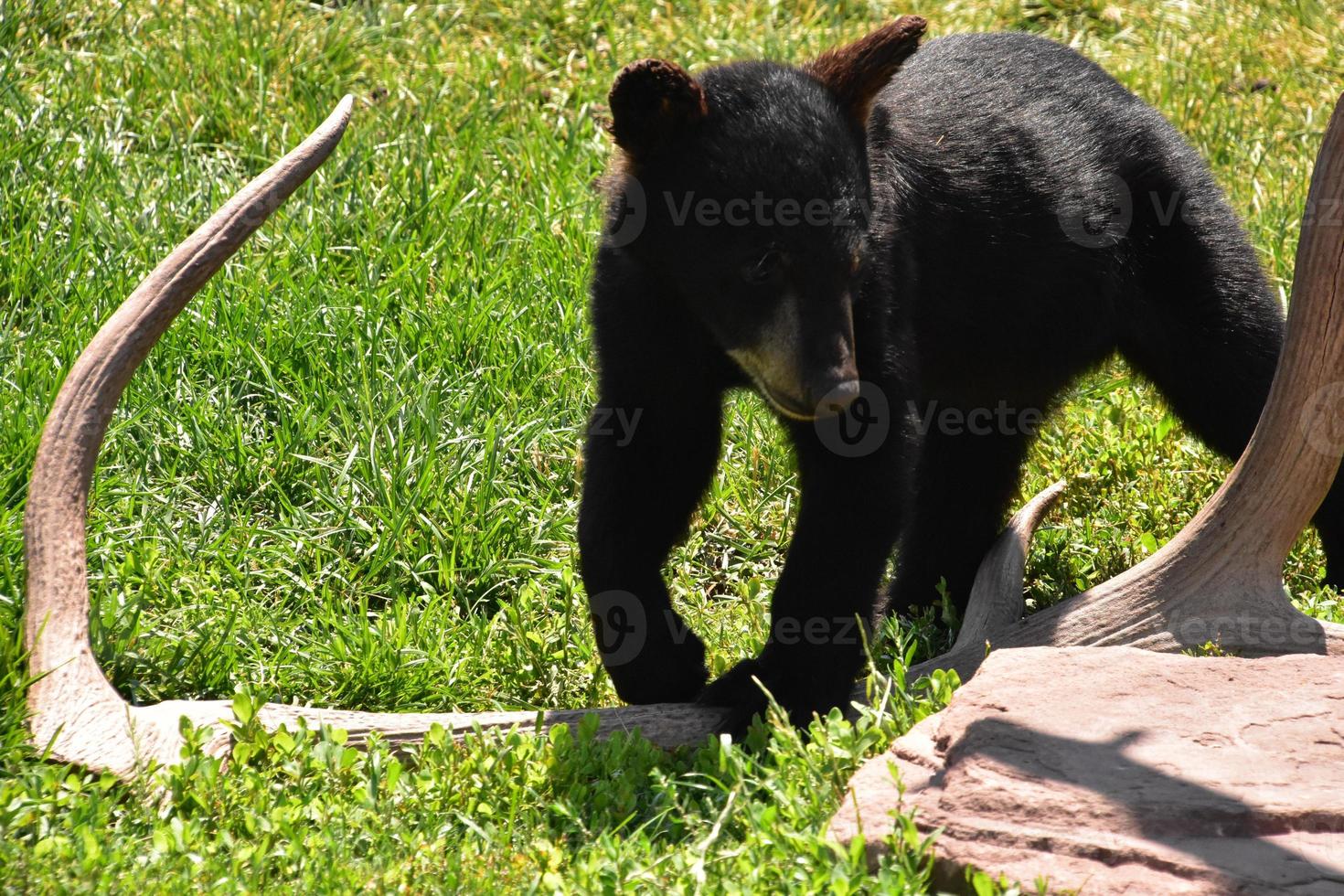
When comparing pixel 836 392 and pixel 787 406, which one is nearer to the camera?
pixel 836 392

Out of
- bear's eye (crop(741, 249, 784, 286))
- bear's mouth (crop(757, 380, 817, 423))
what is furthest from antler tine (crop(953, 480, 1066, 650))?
bear's eye (crop(741, 249, 784, 286))

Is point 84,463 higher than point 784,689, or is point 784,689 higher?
point 84,463

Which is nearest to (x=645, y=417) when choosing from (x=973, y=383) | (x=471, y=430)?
(x=973, y=383)

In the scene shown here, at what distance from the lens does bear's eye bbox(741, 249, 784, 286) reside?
11.1ft

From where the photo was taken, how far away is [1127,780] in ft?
9.46

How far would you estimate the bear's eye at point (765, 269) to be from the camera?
3377 mm

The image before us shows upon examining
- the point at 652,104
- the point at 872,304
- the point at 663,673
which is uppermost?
the point at 652,104

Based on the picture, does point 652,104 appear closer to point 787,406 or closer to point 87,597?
point 787,406

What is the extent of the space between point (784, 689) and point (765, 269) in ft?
3.65

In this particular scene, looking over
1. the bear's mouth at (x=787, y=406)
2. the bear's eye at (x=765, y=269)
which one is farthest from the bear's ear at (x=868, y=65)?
the bear's mouth at (x=787, y=406)

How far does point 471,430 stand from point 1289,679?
2843mm

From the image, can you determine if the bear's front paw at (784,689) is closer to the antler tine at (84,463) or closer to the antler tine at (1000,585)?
the antler tine at (1000,585)

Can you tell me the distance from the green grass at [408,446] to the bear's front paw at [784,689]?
100mm

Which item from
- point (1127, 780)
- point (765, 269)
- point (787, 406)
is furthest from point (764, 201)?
point (1127, 780)
